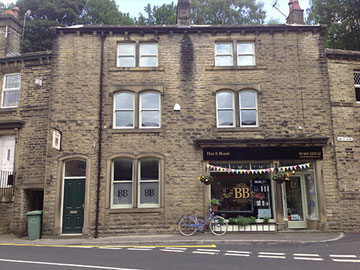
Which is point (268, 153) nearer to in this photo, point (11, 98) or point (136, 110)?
point (136, 110)

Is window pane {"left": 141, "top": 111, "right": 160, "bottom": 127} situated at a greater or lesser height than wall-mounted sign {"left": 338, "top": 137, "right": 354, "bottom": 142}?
greater

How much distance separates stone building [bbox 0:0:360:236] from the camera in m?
13.6

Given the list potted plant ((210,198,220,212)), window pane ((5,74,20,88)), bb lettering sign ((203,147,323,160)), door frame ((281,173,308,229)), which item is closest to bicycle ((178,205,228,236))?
potted plant ((210,198,220,212))

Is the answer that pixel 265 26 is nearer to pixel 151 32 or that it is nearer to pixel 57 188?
pixel 151 32

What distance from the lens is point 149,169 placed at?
14062 millimetres

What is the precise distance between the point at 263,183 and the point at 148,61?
7.48 m

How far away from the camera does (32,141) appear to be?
14.8m

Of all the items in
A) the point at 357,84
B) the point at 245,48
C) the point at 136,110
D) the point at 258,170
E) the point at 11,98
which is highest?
the point at 245,48

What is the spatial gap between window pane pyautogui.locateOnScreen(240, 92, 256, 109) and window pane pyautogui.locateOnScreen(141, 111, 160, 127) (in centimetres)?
380

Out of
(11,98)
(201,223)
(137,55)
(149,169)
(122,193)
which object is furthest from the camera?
(11,98)

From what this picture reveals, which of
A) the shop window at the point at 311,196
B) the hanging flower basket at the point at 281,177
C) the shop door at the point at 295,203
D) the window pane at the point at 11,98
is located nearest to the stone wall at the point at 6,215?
the window pane at the point at 11,98

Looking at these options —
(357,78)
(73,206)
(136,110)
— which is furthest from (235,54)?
(73,206)

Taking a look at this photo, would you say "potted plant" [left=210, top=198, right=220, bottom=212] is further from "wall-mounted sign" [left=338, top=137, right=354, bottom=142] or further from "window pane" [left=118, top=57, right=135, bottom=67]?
"window pane" [left=118, top=57, right=135, bottom=67]

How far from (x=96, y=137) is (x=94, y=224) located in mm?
3621
